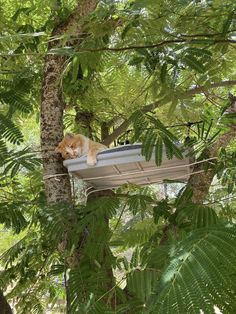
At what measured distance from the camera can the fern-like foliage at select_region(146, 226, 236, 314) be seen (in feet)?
2.56

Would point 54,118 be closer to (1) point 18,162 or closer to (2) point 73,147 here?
(2) point 73,147

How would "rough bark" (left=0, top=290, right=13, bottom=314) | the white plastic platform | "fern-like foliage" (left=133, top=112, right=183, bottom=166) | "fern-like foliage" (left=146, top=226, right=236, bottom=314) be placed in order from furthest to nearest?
"rough bark" (left=0, top=290, right=13, bottom=314)
the white plastic platform
"fern-like foliage" (left=133, top=112, right=183, bottom=166)
"fern-like foliage" (left=146, top=226, right=236, bottom=314)

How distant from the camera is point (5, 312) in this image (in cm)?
216

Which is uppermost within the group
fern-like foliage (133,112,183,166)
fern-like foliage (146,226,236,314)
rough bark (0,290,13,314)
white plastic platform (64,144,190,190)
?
fern-like foliage (133,112,183,166)

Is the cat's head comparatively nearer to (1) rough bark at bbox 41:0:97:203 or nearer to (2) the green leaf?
(1) rough bark at bbox 41:0:97:203

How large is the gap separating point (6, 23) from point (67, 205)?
116cm

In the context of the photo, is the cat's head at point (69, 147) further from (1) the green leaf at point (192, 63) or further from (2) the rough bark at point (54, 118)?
(1) the green leaf at point (192, 63)

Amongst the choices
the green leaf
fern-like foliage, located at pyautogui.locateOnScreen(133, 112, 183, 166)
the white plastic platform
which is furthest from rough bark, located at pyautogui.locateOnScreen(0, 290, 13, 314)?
the green leaf

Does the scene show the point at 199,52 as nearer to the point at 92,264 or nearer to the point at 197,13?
the point at 197,13

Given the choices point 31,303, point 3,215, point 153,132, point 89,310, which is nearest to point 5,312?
point 31,303

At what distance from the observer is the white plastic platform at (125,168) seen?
5.29ft

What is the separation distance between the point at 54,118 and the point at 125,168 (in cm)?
45

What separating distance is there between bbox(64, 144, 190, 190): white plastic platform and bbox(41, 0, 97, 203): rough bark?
12 cm

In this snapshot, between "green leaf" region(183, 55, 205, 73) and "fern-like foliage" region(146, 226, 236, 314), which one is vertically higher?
"green leaf" region(183, 55, 205, 73)
